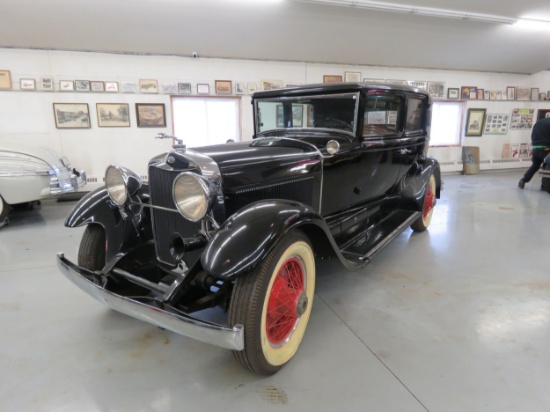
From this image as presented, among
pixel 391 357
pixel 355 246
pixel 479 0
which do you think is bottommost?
pixel 391 357

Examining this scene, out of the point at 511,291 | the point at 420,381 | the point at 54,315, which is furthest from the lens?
the point at 511,291

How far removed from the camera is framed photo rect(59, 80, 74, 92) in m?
5.71

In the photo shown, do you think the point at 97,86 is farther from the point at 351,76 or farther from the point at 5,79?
the point at 351,76

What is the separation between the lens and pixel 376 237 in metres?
2.83

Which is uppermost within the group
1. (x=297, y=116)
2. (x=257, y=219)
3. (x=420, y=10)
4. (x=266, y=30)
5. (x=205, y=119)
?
(x=420, y=10)

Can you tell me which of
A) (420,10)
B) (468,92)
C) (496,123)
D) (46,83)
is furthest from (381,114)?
(496,123)

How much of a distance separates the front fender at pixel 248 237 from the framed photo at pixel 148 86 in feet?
17.5

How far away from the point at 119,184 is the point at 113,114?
459cm

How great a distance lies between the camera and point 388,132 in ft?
9.95

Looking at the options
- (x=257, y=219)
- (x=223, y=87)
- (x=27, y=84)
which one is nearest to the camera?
(x=257, y=219)

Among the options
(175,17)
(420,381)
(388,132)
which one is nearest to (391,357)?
(420,381)

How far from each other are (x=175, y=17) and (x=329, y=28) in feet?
8.40

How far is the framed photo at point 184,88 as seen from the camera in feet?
20.8

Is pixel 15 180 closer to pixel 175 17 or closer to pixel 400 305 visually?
Answer: pixel 175 17
